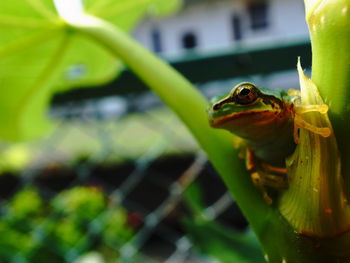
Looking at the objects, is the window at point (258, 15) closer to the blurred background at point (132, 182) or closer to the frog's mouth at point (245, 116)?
the blurred background at point (132, 182)

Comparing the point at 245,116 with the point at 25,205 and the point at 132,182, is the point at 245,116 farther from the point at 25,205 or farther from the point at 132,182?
the point at 25,205

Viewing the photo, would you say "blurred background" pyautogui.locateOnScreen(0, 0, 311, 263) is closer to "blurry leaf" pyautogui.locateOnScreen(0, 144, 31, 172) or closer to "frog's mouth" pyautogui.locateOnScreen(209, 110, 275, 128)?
"blurry leaf" pyautogui.locateOnScreen(0, 144, 31, 172)

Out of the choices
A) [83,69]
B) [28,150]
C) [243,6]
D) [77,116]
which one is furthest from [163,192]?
[243,6]

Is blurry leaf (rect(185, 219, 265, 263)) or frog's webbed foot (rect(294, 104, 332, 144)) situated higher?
frog's webbed foot (rect(294, 104, 332, 144))

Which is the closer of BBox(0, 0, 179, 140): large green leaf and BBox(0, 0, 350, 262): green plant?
BBox(0, 0, 350, 262): green plant

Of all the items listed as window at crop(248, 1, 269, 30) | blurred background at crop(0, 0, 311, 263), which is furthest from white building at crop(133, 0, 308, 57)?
blurred background at crop(0, 0, 311, 263)

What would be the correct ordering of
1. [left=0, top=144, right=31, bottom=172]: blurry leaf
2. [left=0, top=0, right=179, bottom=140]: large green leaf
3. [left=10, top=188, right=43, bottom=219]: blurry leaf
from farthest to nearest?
[left=0, top=144, right=31, bottom=172]: blurry leaf → [left=10, top=188, right=43, bottom=219]: blurry leaf → [left=0, top=0, right=179, bottom=140]: large green leaf

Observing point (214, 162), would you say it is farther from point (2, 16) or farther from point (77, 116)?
point (77, 116)
